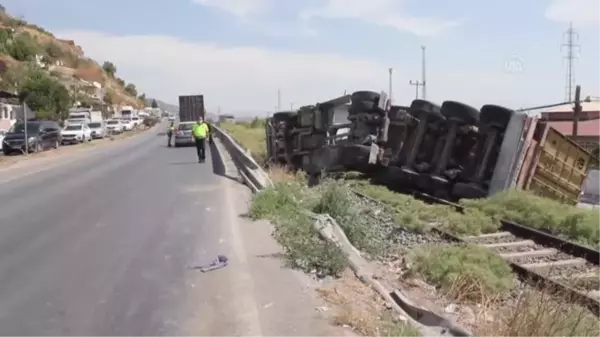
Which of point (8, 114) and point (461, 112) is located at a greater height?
point (461, 112)

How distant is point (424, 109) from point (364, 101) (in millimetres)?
2201

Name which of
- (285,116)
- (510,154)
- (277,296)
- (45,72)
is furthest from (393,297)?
(45,72)

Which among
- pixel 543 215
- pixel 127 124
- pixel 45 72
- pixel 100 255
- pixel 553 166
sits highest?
pixel 45 72

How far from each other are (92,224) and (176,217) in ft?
5.18

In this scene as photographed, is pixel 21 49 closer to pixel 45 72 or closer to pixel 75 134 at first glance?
pixel 45 72

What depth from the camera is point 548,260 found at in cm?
949

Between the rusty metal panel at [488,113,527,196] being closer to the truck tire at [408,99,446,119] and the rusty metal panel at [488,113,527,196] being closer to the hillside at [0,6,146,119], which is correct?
the truck tire at [408,99,446,119]

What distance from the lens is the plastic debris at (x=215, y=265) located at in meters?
8.30

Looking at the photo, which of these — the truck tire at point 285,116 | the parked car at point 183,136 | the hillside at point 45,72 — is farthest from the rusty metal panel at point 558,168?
the hillside at point 45,72

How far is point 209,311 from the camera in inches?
259

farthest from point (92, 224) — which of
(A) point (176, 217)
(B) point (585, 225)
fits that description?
(B) point (585, 225)

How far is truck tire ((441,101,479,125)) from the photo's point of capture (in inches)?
666

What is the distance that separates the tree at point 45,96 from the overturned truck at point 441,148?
45301 mm

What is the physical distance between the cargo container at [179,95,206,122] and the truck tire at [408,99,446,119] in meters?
40.1
